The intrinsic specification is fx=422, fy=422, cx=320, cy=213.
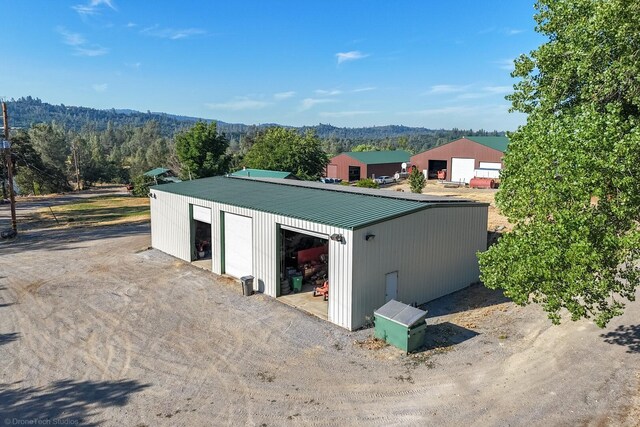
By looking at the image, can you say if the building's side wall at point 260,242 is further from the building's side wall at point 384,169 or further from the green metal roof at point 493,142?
the green metal roof at point 493,142

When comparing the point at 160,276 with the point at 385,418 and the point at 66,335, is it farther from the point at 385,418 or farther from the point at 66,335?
the point at 385,418

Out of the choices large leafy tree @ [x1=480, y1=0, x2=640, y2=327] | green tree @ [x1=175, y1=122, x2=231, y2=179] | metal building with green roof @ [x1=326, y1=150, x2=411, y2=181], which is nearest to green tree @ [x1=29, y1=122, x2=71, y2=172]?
green tree @ [x1=175, y1=122, x2=231, y2=179]

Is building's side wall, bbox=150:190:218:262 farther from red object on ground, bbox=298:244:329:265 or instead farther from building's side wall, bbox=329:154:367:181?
building's side wall, bbox=329:154:367:181

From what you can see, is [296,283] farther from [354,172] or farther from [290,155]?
[354,172]

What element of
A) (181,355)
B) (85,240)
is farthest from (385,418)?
(85,240)

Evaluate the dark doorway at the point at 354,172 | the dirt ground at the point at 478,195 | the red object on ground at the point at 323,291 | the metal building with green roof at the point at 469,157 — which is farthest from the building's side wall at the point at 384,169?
the red object on ground at the point at 323,291

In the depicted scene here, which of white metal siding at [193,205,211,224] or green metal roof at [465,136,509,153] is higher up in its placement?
green metal roof at [465,136,509,153]

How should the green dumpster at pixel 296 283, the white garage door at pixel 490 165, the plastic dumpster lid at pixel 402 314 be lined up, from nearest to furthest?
the plastic dumpster lid at pixel 402 314, the green dumpster at pixel 296 283, the white garage door at pixel 490 165
